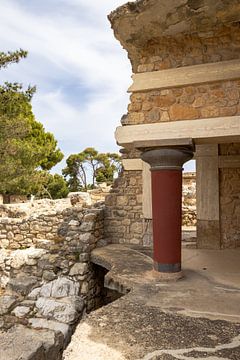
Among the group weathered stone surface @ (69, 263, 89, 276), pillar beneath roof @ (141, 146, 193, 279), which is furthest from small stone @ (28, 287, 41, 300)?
pillar beneath roof @ (141, 146, 193, 279)

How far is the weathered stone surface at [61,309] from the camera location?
17.0 ft

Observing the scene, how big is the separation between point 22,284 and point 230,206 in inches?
189

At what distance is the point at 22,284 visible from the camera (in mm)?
6379

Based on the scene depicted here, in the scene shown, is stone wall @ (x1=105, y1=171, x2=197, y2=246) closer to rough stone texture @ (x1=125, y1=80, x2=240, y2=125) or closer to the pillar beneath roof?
the pillar beneath roof

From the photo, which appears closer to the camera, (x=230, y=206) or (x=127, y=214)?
(x=230, y=206)

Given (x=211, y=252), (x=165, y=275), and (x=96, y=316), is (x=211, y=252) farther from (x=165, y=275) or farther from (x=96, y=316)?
(x=96, y=316)

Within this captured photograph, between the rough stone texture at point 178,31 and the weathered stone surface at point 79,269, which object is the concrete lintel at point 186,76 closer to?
the rough stone texture at point 178,31

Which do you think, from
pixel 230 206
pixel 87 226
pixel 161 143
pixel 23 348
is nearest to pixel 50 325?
pixel 23 348

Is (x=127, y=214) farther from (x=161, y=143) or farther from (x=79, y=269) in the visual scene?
(x=161, y=143)

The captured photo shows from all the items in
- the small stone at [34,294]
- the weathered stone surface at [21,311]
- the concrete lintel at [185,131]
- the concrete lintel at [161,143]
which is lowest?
the weathered stone surface at [21,311]

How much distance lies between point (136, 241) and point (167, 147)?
3.63m

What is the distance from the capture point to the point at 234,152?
24.0 ft

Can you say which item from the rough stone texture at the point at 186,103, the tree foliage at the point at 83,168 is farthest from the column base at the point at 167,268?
the tree foliage at the point at 83,168

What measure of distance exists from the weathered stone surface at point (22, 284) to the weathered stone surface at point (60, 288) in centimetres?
43
